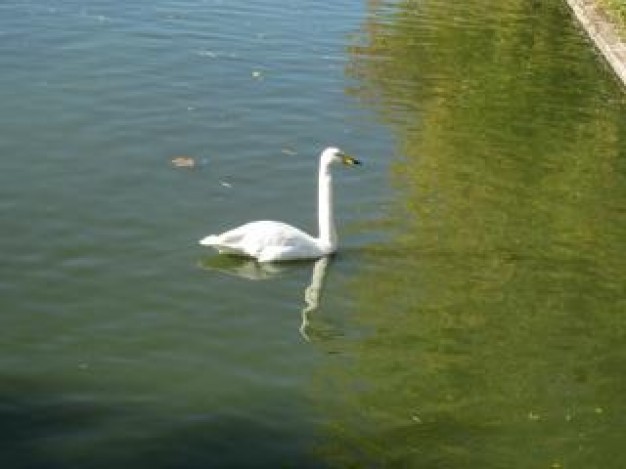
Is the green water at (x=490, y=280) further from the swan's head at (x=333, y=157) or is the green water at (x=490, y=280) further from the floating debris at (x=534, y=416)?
the swan's head at (x=333, y=157)

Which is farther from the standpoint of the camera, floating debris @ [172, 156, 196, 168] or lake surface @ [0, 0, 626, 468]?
floating debris @ [172, 156, 196, 168]

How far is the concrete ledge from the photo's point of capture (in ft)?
68.4

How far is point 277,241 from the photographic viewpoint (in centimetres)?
1157

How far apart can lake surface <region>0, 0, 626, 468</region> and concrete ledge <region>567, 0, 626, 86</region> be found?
Answer: 0.45 m

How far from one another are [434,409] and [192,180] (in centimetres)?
516

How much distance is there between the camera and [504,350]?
10.6 metres

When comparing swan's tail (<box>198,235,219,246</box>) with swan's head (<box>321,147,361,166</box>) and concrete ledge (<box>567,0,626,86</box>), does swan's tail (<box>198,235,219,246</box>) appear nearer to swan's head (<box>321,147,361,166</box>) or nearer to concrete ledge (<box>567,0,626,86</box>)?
swan's head (<box>321,147,361,166</box>)

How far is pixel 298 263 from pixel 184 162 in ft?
9.65

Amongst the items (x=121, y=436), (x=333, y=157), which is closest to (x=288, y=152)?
(x=333, y=157)

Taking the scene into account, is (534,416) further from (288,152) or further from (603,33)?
(603,33)

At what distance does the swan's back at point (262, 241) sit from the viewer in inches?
453

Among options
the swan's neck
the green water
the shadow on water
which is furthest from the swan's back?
the shadow on water

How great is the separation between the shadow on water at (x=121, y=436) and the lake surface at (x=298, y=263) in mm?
19

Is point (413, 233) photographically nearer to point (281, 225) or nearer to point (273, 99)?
point (281, 225)
